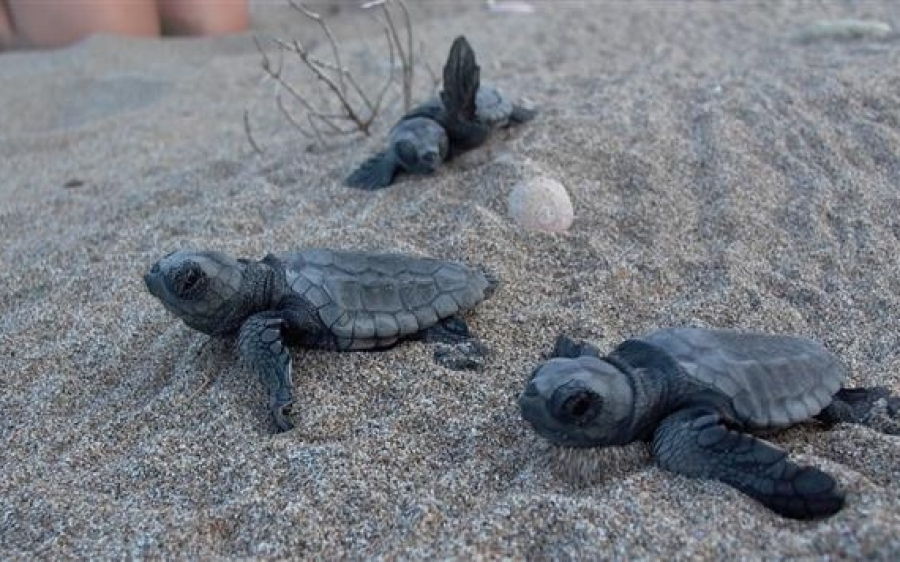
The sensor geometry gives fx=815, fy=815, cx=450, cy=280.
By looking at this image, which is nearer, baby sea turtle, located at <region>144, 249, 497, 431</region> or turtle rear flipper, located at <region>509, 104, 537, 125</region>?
baby sea turtle, located at <region>144, 249, 497, 431</region>

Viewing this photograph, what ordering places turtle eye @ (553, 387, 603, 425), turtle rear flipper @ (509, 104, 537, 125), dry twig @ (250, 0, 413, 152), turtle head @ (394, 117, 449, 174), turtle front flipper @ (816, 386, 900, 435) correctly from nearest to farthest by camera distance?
turtle eye @ (553, 387, 603, 425), turtle front flipper @ (816, 386, 900, 435), turtle head @ (394, 117, 449, 174), dry twig @ (250, 0, 413, 152), turtle rear flipper @ (509, 104, 537, 125)

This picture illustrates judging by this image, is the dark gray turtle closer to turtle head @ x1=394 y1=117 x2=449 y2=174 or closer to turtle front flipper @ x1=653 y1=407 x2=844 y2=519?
turtle front flipper @ x1=653 y1=407 x2=844 y2=519

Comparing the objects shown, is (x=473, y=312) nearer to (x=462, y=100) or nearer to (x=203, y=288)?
(x=203, y=288)

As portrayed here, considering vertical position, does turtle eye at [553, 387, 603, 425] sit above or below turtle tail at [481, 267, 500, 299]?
above

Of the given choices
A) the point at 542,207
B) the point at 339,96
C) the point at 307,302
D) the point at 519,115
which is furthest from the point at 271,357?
the point at 519,115

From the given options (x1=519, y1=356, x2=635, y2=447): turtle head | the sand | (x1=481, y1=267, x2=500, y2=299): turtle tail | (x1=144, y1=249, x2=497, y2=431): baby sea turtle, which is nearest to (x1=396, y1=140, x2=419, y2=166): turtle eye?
the sand

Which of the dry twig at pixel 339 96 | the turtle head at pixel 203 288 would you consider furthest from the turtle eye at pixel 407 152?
the turtle head at pixel 203 288

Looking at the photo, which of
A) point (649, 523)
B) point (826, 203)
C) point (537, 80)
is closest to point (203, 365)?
point (649, 523)
